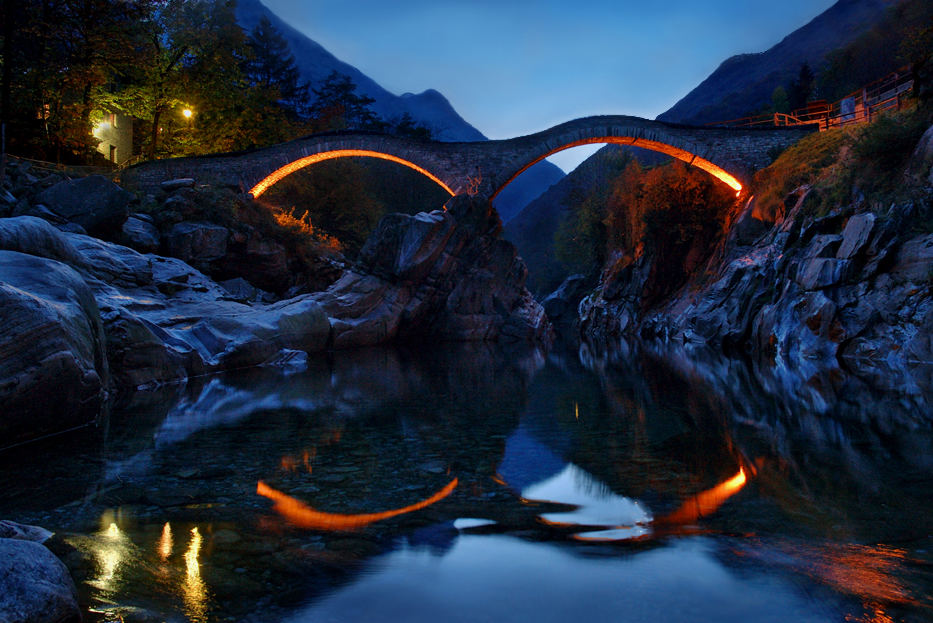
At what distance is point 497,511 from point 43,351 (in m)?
4.96

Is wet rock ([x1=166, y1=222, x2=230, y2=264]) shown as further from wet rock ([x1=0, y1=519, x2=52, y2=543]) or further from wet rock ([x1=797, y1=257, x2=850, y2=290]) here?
wet rock ([x1=797, y1=257, x2=850, y2=290])

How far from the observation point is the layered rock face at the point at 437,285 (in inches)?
846

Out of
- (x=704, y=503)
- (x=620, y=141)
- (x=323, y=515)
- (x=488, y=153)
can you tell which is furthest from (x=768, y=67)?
(x=323, y=515)

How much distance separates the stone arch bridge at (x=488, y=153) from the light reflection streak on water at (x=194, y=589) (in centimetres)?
2636

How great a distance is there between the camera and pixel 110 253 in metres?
12.9

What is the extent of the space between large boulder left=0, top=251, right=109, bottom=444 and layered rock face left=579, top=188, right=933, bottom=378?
11.9 m

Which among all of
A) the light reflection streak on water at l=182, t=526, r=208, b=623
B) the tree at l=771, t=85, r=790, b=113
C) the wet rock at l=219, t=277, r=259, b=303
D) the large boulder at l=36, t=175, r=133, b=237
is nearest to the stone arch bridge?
the wet rock at l=219, t=277, r=259, b=303

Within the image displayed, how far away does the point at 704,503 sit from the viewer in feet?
11.4

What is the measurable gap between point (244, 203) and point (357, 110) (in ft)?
97.7

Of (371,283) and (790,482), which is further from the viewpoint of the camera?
(371,283)

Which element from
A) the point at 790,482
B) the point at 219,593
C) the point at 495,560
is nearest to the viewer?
the point at 219,593

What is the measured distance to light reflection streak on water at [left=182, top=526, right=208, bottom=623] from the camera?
2153mm

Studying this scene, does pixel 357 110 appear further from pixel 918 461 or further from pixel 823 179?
pixel 918 461

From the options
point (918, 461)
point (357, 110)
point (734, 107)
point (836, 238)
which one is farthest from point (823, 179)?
point (734, 107)
